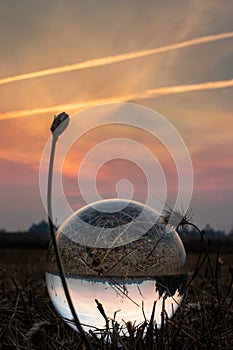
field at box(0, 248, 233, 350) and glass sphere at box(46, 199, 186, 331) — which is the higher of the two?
glass sphere at box(46, 199, 186, 331)

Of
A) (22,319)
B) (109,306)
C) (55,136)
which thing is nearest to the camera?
(55,136)

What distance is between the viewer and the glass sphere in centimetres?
376

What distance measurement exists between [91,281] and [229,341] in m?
1.35

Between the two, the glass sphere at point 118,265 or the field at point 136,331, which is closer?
the field at point 136,331

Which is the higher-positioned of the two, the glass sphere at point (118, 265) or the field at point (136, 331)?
the glass sphere at point (118, 265)

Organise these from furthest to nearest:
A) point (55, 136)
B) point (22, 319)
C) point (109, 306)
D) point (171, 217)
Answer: point (22, 319) < point (171, 217) < point (109, 306) < point (55, 136)

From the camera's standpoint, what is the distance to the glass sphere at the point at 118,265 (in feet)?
12.3

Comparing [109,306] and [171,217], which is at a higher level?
[171,217]

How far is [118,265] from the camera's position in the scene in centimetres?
377

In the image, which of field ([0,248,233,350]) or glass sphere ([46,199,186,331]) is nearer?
field ([0,248,233,350])

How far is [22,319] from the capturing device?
17.5ft

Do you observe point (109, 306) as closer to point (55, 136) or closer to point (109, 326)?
point (109, 326)

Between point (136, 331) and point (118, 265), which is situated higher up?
point (118, 265)

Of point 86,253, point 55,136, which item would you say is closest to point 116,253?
point 86,253
